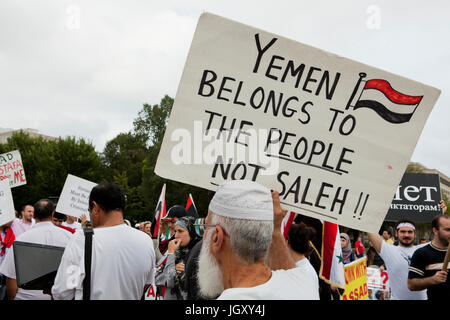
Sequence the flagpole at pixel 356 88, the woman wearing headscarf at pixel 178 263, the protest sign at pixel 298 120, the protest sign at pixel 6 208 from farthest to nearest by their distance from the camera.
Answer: the protest sign at pixel 6 208 < the woman wearing headscarf at pixel 178 263 < the flagpole at pixel 356 88 < the protest sign at pixel 298 120

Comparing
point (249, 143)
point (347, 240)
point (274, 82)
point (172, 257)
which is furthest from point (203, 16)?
point (347, 240)

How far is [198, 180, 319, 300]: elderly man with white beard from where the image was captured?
195 cm

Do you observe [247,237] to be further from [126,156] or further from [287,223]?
[126,156]

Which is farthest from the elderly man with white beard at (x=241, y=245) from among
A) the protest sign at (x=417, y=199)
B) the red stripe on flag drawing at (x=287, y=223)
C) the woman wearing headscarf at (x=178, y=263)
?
the protest sign at (x=417, y=199)

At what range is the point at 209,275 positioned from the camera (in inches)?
80.9

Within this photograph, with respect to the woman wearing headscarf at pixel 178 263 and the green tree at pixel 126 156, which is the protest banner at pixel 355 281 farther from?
the green tree at pixel 126 156

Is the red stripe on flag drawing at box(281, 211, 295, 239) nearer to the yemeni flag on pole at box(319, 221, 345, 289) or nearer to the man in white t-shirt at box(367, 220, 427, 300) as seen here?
the yemeni flag on pole at box(319, 221, 345, 289)

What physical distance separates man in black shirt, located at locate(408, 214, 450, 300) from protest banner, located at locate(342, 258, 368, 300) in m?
2.48

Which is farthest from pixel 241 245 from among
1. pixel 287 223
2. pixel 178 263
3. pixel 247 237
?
pixel 178 263

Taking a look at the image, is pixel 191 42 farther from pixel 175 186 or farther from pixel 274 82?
pixel 175 186

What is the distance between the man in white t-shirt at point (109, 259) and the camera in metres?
3.15

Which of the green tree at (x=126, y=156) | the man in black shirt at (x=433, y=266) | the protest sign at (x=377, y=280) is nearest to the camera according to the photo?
the man in black shirt at (x=433, y=266)
